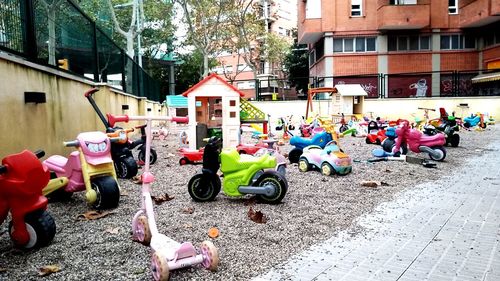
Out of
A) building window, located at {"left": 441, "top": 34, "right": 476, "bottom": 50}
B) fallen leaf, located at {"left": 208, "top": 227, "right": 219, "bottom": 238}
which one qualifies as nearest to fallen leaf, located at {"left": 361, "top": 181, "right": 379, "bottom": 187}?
fallen leaf, located at {"left": 208, "top": 227, "right": 219, "bottom": 238}

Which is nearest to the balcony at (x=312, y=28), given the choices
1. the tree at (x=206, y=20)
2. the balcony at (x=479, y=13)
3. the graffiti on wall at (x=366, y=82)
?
the graffiti on wall at (x=366, y=82)

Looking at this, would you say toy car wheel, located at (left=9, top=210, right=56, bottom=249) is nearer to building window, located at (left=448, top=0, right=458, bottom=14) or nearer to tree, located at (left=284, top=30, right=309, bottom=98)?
building window, located at (left=448, top=0, right=458, bottom=14)

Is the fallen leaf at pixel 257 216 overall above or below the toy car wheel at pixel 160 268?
below

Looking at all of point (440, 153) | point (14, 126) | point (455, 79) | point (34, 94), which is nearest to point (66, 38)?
point (34, 94)

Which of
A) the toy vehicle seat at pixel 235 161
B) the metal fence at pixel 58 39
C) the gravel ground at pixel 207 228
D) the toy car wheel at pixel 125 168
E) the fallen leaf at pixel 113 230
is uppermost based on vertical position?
the metal fence at pixel 58 39

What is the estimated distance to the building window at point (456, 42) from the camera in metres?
29.4

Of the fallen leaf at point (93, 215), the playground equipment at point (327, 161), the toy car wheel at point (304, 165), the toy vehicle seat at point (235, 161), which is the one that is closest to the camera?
the fallen leaf at point (93, 215)

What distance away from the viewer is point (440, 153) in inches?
349

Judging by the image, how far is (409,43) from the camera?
29453 mm

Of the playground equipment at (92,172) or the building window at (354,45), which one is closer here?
the playground equipment at (92,172)

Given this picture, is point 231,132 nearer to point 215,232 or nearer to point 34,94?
point 34,94

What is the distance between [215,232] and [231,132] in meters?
5.97

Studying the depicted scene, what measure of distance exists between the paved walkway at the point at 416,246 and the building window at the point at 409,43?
25649mm

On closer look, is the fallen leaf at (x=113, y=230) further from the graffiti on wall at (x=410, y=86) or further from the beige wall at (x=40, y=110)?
the graffiti on wall at (x=410, y=86)
